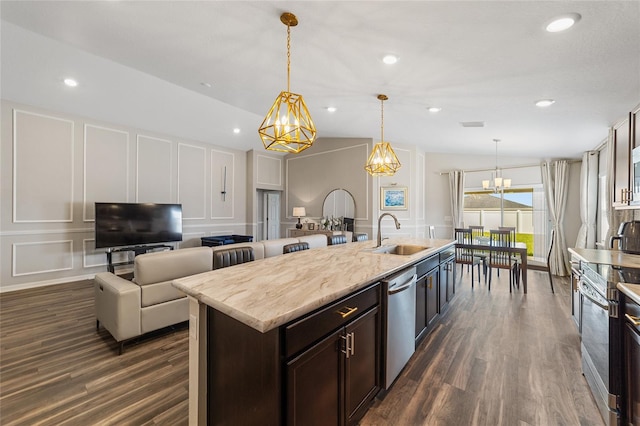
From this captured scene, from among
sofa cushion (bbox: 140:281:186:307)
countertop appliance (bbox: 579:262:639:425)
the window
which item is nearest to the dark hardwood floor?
countertop appliance (bbox: 579:262:639:425)

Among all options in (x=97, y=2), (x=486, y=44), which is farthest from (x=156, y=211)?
(x=486, y=44)

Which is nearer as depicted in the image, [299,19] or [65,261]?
[299,19]

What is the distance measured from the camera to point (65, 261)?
15.7 ft

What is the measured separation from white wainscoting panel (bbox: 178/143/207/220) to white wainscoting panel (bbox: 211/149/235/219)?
25 centimetres

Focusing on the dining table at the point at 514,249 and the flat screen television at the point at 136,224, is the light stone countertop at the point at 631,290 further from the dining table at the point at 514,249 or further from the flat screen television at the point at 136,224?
the flat screen television at the point at 136,224

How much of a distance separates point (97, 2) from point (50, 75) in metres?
2.48

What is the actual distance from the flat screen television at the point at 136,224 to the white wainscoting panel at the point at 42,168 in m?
0.63

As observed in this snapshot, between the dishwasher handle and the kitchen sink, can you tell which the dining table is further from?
the dishwasher handle

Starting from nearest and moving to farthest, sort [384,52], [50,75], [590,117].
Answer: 1. [384,52]
2. [590,117]
3. [50,75]

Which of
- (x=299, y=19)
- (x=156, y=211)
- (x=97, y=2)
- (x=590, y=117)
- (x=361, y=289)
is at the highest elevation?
(x=97, y=2)

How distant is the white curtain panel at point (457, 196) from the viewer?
273 inches

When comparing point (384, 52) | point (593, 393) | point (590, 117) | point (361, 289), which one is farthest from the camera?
point (590, 117)

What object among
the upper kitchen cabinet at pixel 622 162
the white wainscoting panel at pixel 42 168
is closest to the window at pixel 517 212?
the upper kitchen cabinet at pixel 622 162

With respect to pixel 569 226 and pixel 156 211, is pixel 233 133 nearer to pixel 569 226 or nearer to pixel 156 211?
pixel 156 211
